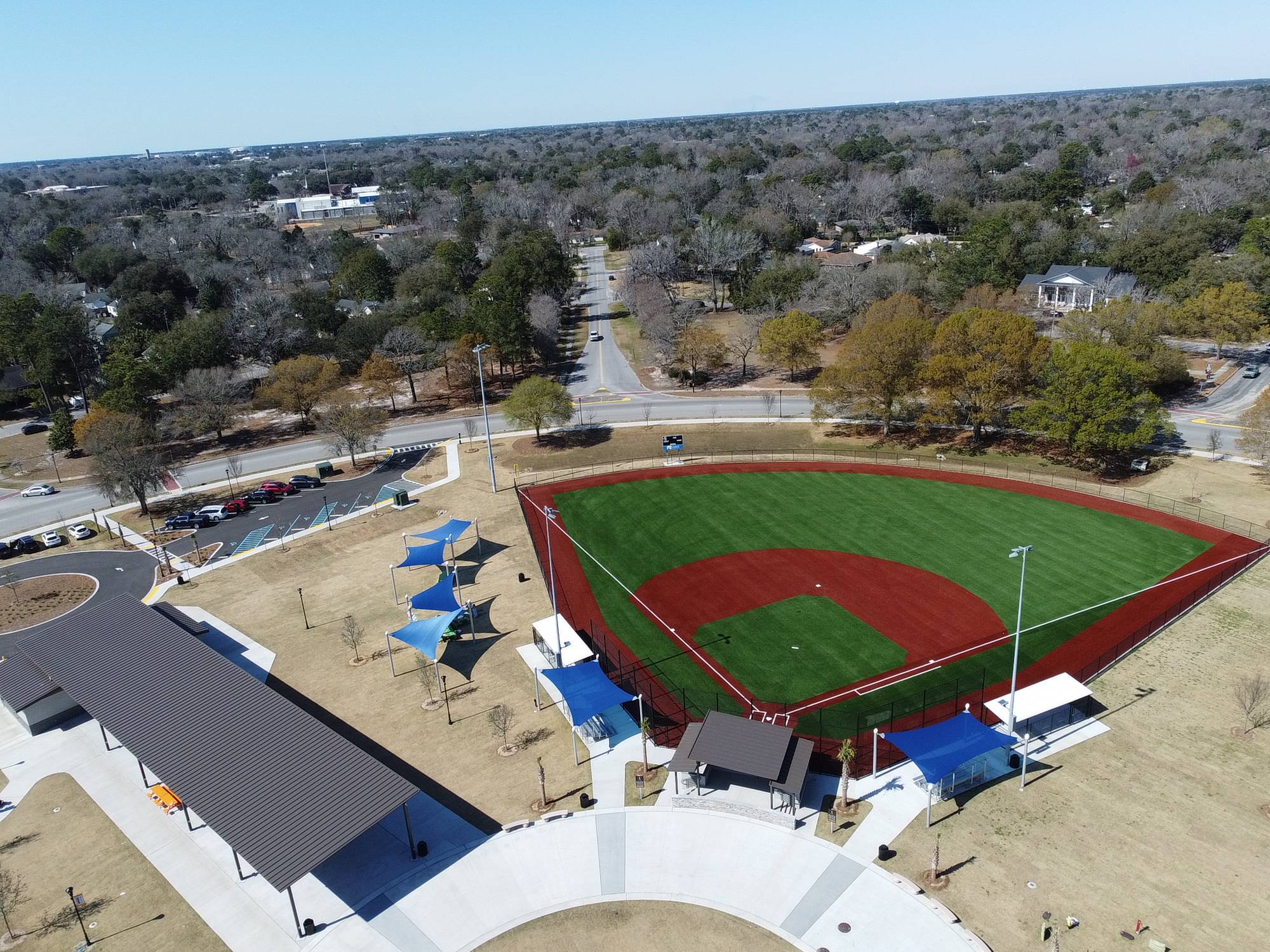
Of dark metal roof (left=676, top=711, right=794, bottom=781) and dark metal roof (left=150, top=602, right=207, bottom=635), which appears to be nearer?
dark metal roof (left=676, top=711, right=794, bottom=781)

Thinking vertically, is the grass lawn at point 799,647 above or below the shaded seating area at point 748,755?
below

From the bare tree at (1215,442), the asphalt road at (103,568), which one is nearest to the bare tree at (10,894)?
the asphalt road at (103,568)

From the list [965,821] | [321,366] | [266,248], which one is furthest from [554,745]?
[266,248]

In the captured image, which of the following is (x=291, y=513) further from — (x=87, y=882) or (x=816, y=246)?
(x=816, y=246)

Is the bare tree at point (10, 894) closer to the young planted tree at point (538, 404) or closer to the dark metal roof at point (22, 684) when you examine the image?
the dark metal roof at point (22, 684)

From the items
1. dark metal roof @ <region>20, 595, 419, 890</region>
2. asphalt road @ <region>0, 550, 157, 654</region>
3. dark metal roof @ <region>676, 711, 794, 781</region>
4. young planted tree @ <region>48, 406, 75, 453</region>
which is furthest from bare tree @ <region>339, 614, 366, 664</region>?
young planted tree @ <region>48, 406, 75, 453</region>

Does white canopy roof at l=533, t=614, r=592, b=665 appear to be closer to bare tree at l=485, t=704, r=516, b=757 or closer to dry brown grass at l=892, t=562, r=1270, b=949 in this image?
bare tree at l=485, t=704, r=516, b=757
